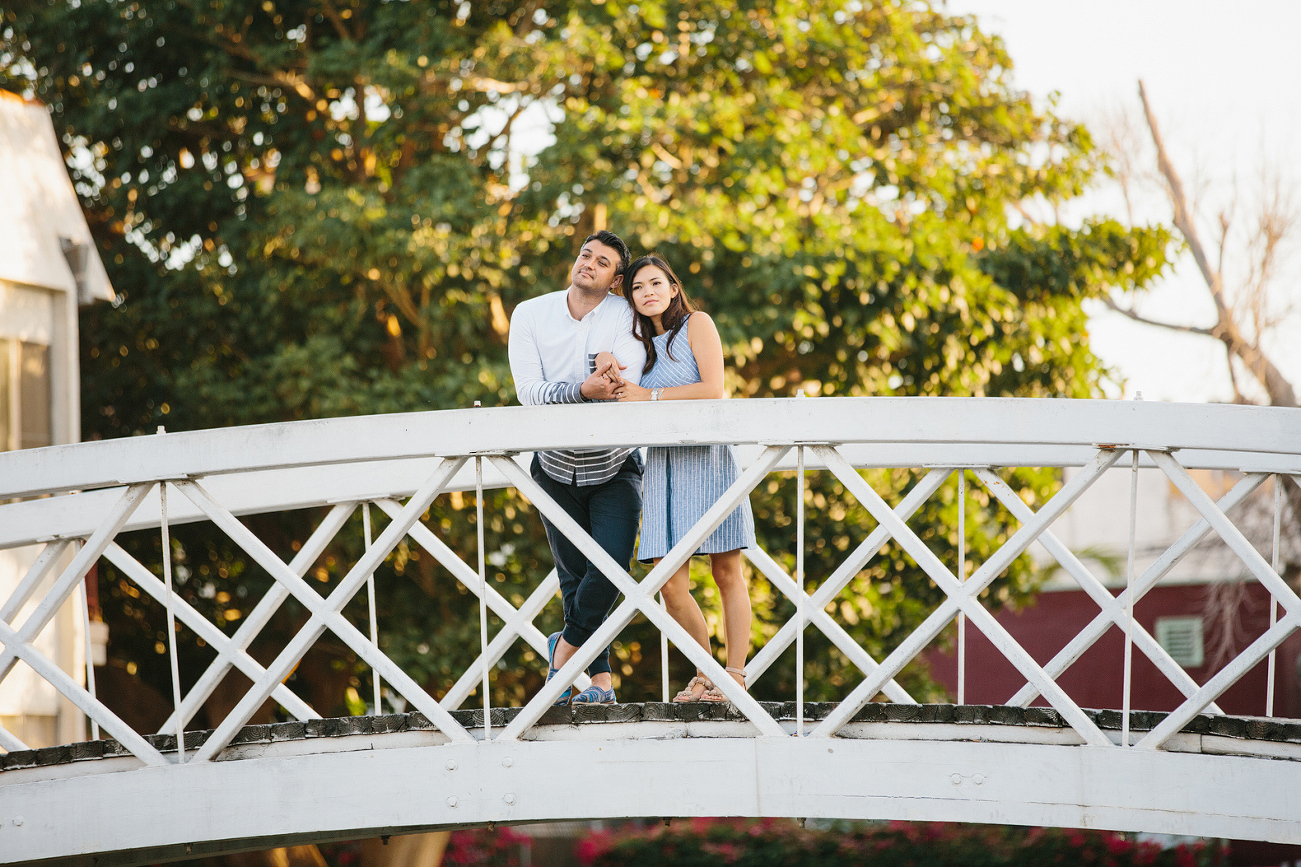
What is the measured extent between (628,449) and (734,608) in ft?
2.21

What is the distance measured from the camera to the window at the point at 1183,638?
67.9 feet

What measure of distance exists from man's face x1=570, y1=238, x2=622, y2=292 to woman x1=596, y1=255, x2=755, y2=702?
2.9 inches

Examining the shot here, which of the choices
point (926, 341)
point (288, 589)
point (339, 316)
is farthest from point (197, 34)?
point (288, 589)

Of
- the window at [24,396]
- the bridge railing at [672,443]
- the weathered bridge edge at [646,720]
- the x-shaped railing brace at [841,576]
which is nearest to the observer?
the bridge railing at [672,443]

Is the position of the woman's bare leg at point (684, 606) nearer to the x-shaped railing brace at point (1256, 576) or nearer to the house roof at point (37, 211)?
the x-shaped railing brace at point (1256, 576)

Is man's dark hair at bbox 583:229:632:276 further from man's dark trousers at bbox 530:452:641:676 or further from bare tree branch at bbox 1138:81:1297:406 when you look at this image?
bare tree branch at bbox 1138:81:1297:406

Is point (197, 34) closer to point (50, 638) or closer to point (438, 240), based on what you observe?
point (438, 240)

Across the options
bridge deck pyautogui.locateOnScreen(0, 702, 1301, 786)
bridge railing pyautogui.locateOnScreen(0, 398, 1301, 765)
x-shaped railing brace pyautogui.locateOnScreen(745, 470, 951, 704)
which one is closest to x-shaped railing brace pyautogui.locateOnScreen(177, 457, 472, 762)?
bridge railing pyautogui.locateOnScreen(0, 398, 1301, 765)

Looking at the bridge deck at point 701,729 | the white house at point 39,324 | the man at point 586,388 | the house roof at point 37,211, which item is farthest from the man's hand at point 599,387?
the house roof at point 37,211

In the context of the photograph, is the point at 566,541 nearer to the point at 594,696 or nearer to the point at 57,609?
the point at 594,696

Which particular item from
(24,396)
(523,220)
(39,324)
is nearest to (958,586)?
(523,220)

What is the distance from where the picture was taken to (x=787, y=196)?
10.8 m

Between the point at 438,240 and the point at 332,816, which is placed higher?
the point at 438,240

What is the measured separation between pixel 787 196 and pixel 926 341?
1.56 m
